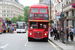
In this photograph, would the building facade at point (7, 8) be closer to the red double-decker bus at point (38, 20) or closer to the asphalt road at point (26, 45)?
the red double-decker bus at point (38, 20)

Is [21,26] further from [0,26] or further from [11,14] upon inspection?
[11,14]

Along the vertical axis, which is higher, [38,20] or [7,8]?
[7,8]

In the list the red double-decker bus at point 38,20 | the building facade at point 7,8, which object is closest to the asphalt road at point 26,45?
the red double-decker bus at point 38,20

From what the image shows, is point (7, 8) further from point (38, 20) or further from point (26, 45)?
point (26, 45)

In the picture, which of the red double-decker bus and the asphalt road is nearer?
the asphalt road

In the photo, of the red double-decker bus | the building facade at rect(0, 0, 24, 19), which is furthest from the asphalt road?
the building facade at rect(0, 0, 24, 19)

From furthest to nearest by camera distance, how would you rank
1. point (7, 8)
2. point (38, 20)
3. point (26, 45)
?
point (7, 8) < point (38, 20) < point (26, 45)

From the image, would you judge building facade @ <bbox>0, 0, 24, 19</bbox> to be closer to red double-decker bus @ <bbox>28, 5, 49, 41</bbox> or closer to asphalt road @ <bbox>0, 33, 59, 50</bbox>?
red double-decker bus @ <bbox>28, 5, 49, 41</bbox>

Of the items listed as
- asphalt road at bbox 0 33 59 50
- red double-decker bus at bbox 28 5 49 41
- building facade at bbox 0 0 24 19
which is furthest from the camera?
building facade at bbox 0 0 24 19

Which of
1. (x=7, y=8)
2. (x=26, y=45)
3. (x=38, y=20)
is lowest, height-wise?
(x=26, y=45)

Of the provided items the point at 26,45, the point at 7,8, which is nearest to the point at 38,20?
the point at 26,45

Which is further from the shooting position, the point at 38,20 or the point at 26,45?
the point at 38,20

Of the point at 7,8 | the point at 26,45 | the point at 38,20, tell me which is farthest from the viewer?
the point at 7,8

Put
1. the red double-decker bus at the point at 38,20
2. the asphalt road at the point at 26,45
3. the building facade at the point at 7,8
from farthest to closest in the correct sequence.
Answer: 1. the building facade at the point at 7,8
2. the red double-decker bus at the point at 38,20
3. the asphalt road at the point at 26,45
